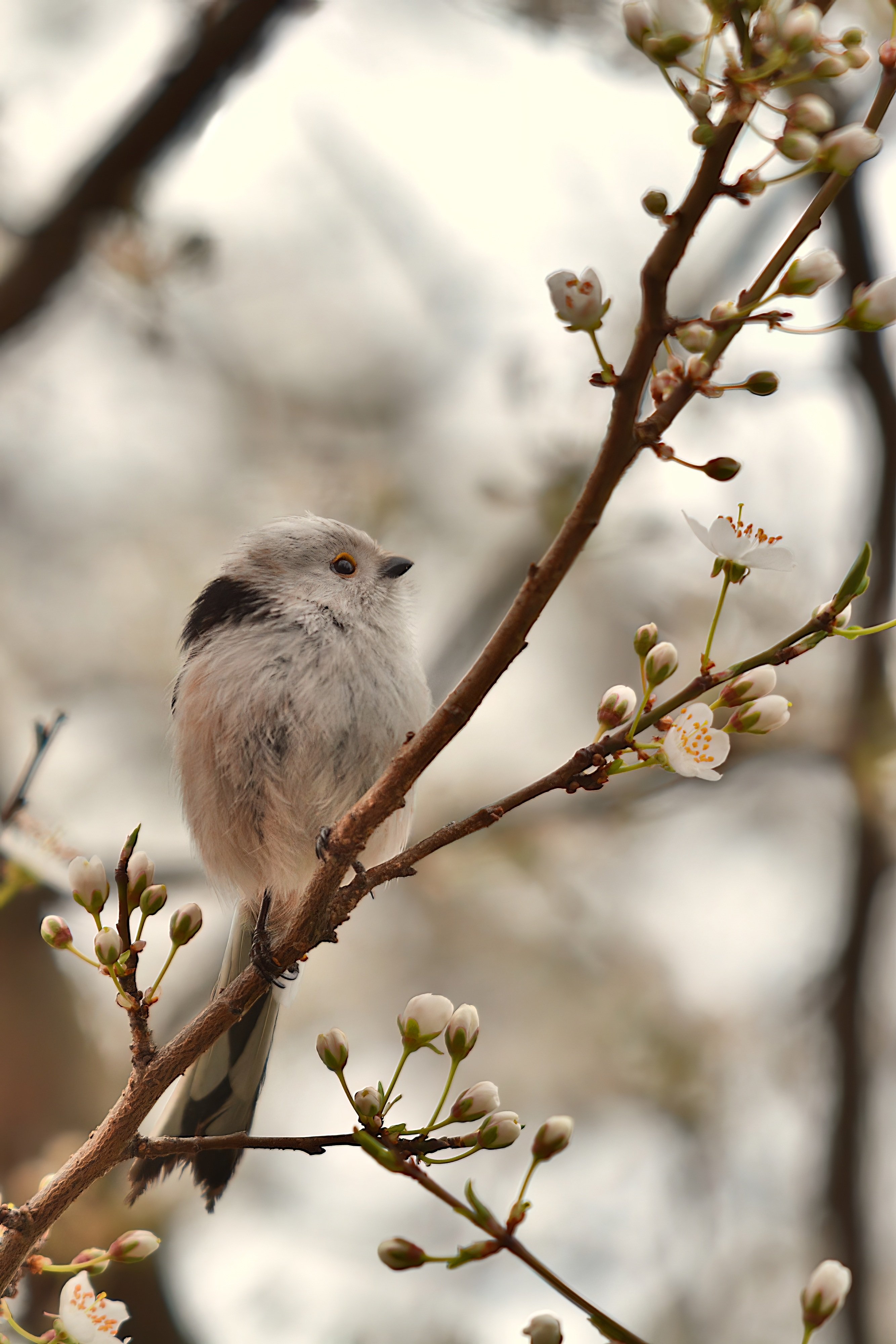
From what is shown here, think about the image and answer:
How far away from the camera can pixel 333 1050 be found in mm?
1544

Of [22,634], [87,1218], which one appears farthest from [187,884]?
[22,634]

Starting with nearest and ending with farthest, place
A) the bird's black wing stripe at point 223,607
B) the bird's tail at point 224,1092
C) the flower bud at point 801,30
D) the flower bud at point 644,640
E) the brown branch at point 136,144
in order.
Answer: the flower bud at point 801,30
the flower bud at point 644,640
the bird's tail at point 224,1092
the bird's black wing stripe at point 223,607
the brown branch at point 136,144

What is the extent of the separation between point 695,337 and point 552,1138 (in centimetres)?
103

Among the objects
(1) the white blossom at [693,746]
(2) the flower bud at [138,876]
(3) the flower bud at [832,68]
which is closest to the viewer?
(3) the flower bud at [832,68]

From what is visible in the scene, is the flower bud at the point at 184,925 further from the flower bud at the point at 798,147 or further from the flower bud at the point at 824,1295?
the flower bud at the point at 798,147

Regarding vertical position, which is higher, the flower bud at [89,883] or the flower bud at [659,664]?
the flower bud at [659,664]

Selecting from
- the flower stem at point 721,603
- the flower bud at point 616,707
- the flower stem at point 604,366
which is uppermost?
the flower stem at point 604,366

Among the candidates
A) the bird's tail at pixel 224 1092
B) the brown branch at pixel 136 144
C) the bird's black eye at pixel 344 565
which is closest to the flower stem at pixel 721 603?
the bird's tail at pixel 224 1092

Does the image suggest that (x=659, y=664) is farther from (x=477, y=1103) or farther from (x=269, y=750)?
(x=269, y=750)

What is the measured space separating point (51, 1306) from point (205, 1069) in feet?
5.11

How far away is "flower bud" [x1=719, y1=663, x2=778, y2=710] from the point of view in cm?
141

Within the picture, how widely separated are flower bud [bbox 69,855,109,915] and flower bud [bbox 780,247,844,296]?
1213mm

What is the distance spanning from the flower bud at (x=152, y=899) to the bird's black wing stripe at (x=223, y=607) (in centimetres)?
115

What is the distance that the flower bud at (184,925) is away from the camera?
163 cm
